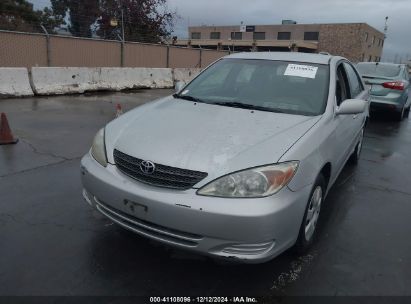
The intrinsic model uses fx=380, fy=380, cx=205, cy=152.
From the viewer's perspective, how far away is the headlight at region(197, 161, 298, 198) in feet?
8.29

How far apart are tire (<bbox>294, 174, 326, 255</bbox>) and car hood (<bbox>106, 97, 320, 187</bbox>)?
49 centimetres

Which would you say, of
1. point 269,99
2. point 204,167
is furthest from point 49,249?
point 269,99

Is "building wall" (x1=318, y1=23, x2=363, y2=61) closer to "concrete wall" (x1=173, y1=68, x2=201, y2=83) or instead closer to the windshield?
"concrete wall" (x1=173, y1=68, x2=201, y2=83)

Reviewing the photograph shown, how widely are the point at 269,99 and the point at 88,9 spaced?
82.2 ft

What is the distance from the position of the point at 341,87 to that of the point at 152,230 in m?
2.75

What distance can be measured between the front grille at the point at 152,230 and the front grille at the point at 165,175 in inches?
11.8

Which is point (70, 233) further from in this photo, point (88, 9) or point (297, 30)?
point (297, 30)

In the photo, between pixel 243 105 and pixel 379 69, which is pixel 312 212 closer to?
pixel 243 105

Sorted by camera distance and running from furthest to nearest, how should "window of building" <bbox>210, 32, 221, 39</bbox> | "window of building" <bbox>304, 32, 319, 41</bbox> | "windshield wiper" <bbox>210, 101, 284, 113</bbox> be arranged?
1. "window of building" <bbox>210, 32, 221, 39</bbox>
2. "window of building" <bbox>304, 32, 319, 41</bbox>
3. "windshield wiper" <bbox>210, 101, 284, 113</bbox>

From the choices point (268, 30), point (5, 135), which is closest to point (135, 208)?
point (5, 135)

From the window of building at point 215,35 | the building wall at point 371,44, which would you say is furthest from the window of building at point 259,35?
the building wall at point 371,44

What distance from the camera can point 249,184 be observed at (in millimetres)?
2543

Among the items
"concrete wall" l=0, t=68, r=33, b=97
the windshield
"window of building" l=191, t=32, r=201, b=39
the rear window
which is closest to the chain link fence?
"concrete wall" l=0, t=68, r=33, b=97

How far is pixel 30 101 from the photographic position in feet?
32.2
